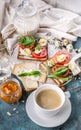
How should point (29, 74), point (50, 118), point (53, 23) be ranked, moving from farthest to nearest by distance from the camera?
point (53, 23), point (29, 74), point (50, 118)

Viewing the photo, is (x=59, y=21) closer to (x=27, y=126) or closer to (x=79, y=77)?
(x=79, y=77)

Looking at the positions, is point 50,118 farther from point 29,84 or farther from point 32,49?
point 32,49

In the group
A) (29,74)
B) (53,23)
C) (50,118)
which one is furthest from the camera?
(53,23)

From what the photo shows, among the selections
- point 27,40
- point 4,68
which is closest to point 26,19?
point 27,40

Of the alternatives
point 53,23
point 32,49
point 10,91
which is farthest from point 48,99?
point 53,23

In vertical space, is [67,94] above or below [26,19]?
below

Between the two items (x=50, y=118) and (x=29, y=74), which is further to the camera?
(x=29, y=74)

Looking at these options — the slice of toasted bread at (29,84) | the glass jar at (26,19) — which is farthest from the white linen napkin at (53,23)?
the slice of toasted bread at (29,84)
